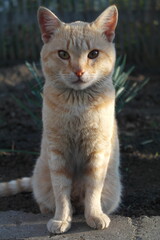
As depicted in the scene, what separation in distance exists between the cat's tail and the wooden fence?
129 inches

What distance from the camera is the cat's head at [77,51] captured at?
117 inches

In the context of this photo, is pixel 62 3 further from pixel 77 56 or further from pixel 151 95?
pixel 77 56

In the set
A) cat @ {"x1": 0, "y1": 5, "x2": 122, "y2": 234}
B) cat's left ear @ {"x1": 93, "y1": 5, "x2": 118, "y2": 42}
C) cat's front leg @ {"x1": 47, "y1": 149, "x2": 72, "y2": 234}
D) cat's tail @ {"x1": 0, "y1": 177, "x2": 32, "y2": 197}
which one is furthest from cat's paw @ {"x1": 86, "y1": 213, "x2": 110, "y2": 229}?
cat's left ear @ {"x1": 93, "y1": 5, "x2": 118, "y2": 42}

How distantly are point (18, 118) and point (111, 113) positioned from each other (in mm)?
2348

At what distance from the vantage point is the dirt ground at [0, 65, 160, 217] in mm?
3668

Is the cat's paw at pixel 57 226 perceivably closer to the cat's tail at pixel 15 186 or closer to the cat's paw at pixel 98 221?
the cat's paw at pixel 98 221

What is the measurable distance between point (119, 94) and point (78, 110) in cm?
118

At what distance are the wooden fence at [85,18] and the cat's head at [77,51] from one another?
3.66 meters

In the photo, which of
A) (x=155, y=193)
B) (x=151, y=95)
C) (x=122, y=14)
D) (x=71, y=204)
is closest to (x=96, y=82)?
(x=71, y=204)

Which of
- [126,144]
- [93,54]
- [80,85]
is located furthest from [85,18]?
[80,85]

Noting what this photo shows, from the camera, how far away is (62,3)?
6859mm

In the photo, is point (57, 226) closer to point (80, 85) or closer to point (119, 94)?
point (80, 85)

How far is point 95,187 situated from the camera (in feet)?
10.3

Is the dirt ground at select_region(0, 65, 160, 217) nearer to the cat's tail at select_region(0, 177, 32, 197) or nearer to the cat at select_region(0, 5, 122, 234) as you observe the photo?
the cat's tail at select_region(0, 177, 32, 197)
